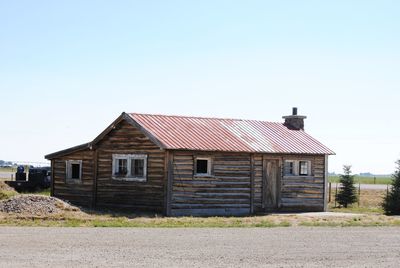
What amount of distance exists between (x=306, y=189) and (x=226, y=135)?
186 inches

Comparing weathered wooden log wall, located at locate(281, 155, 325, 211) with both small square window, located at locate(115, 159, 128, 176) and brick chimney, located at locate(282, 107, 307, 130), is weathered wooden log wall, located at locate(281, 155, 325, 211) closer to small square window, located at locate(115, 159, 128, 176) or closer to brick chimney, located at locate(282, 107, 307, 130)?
brick chimney, located at locate(282, 107, 307, 130)

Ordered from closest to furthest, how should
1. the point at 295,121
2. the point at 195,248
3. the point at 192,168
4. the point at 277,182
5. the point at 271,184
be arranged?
the point at 195,248 → the point at 192,168 → the point at 271,184 → the point at 277,182 → the point at 295,121

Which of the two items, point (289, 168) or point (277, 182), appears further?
point (289, 168)

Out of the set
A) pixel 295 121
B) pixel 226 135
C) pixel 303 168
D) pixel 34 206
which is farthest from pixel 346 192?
pixel 34 206

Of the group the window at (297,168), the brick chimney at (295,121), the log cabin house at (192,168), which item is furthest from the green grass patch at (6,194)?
the brick chimney at (295,121)

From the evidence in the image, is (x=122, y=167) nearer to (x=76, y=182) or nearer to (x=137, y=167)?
(x=137, y=167)

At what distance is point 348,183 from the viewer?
40781 mm

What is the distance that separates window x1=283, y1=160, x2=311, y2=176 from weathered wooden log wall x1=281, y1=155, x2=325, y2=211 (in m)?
0.21

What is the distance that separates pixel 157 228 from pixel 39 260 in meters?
8.99

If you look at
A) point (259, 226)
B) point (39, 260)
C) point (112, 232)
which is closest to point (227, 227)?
point (259, 226)

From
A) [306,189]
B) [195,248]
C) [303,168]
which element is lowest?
[195,248]

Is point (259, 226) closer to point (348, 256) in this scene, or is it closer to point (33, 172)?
point (348, 256)

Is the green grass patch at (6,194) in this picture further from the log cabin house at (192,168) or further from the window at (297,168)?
the window at (297,168)

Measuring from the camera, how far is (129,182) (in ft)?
98.5
